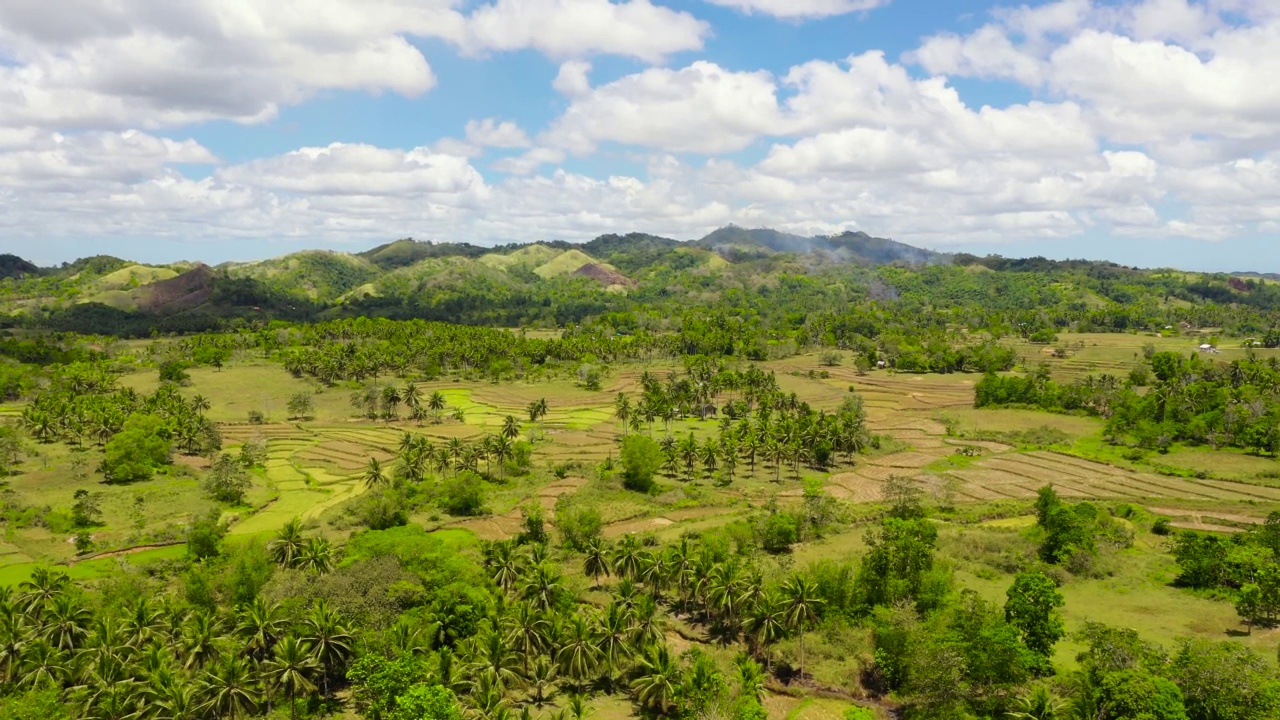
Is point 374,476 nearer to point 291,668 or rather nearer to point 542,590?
point 542,590

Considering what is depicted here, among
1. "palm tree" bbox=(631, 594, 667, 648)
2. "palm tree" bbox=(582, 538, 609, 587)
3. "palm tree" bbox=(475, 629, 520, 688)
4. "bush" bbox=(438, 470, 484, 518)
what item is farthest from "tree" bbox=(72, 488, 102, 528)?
"palm tree" bbox=(631, 594, 667, 648)

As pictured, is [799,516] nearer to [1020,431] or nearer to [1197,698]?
[1197,698]

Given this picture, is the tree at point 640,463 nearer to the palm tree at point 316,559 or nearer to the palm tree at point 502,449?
the palm tree at point 502,449

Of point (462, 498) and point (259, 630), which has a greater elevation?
point (259, 630)

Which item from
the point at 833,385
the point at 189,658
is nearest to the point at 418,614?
the point at 189,658

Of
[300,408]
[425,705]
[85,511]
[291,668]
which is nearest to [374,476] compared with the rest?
[85,511]

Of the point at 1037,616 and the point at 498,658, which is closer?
the point at 498,658
